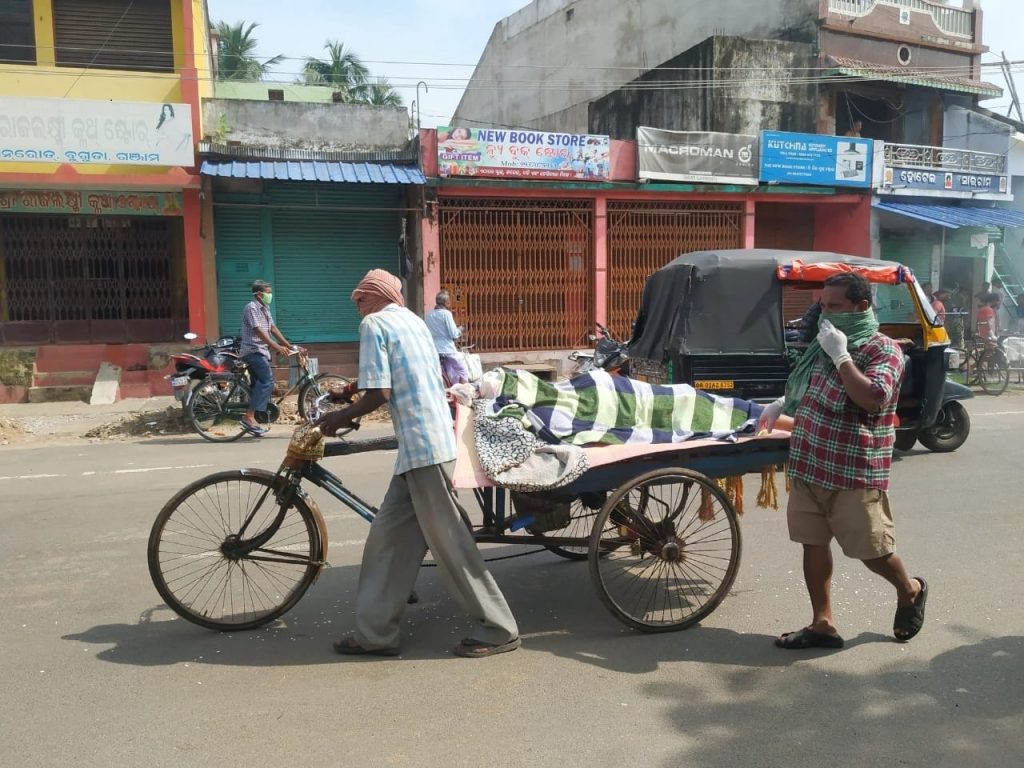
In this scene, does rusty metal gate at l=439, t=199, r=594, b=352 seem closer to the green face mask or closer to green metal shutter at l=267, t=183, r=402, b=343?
green metal shutter at l=267, t=183, r=402, b=343

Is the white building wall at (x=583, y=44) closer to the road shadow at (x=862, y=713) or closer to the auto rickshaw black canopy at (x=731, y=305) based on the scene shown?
the auto rickshaw black canopy at (x=731, y=305)

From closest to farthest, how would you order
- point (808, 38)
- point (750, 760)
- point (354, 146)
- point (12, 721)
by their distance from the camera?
point (750, 760) → point (12, 721) → point (354, 146) → point (808, 38)

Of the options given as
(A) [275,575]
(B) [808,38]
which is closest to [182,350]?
(A) [275,575]

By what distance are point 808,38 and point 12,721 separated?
19.0m

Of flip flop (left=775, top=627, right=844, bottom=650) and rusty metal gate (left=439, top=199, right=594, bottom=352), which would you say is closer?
flip flop (left=775, top=627, right=844, bottom=650)

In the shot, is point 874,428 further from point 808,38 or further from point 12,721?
point 808,38

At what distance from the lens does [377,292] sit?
11.7ft

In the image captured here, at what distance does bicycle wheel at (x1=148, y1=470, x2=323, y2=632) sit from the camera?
12.3 ft

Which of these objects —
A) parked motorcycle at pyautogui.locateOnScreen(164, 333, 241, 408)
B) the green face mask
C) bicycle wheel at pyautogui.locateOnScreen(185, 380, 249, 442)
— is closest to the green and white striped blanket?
the green face mask

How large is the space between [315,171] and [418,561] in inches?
402

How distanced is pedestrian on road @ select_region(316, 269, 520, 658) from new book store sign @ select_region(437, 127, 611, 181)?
10.2 meters

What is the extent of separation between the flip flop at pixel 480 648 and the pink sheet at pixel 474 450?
26.9 inches

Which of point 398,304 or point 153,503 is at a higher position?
point 398,304

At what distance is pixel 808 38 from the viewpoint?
58.3 ft
